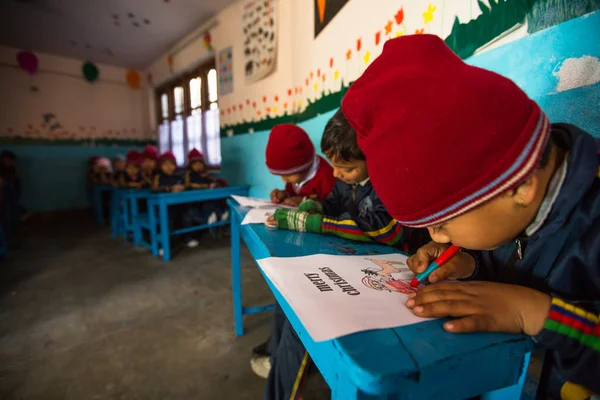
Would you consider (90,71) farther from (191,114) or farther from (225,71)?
(225,71)

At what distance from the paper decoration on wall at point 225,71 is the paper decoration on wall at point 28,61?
11.8 ft


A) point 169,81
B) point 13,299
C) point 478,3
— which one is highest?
point 169,81

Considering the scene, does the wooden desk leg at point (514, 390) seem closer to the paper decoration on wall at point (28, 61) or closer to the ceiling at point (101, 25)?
the ceiling at point (101, 25)

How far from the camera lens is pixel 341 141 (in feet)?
2.79

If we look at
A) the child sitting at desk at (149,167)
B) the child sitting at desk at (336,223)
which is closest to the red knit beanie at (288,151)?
the child sitting at desk at (336,223)

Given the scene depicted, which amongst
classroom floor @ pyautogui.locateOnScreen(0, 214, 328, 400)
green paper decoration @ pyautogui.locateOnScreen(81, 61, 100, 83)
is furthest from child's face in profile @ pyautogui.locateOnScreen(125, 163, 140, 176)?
green paper decoration @ pyautogui.locateOnScreen(81, 61, 100, 83)

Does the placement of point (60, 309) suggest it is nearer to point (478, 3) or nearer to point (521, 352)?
point (521, 352)

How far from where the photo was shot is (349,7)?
1430 millimetres

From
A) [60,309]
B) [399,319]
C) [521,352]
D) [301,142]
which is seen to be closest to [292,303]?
[399,319]

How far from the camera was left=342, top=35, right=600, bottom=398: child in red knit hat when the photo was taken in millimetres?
336

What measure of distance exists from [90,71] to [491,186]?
6.69 meters

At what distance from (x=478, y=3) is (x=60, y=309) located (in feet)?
8.00

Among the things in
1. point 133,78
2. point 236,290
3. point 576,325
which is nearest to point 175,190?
point 236,290

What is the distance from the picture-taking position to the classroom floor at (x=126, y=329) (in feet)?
3.67
